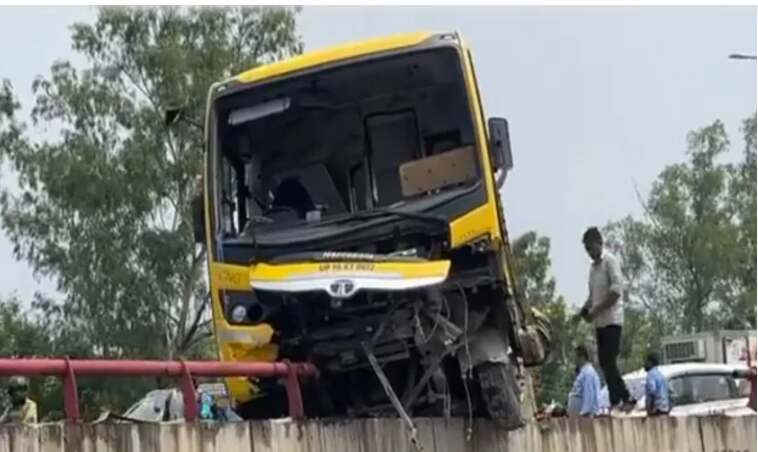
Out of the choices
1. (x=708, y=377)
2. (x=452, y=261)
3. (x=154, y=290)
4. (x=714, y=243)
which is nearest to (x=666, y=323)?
(x=714, y=243)

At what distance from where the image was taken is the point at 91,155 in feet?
121

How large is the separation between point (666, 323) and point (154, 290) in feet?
68.9

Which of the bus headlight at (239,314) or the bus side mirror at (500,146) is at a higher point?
the bus side mirror at (500,146)

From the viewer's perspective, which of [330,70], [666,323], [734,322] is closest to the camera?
[330,70]

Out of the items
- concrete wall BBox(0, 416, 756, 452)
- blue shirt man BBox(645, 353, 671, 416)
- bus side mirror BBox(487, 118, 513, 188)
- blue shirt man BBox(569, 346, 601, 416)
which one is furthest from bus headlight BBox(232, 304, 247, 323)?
blue shirt man BBox(645, 353, 671, 416)

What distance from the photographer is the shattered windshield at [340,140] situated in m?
9.74

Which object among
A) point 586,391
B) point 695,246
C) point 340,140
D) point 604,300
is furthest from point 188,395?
point 695,246

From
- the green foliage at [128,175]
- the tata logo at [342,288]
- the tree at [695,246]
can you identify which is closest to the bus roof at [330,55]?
the tata logo at [342,288]

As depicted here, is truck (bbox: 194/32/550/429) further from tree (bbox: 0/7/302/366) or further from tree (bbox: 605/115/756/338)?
tree (bbox: 605/115/756/338)

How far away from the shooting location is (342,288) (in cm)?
852

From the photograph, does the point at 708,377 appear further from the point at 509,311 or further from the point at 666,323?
the point at 666,323

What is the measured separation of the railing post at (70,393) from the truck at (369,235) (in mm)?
2024

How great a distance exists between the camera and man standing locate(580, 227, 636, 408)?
10.9 m

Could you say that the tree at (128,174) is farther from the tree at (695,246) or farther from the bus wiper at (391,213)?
the bus wiper at (391,213)
